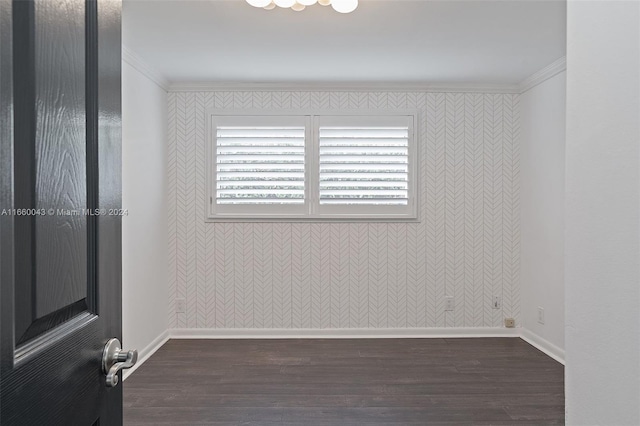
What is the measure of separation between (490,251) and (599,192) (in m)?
3.90

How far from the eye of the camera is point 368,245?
4633 mm

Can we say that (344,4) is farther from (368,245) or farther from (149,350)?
(149,350)

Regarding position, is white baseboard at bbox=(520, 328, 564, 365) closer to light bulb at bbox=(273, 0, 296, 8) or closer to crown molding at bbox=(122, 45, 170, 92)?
light bulb at bbox=(273, 0, 296, 8)

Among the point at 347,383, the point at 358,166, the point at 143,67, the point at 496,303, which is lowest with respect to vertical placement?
the point at 347,383

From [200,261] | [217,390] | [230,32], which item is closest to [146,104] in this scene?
[230,32]

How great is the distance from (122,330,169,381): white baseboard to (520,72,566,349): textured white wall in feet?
11.2

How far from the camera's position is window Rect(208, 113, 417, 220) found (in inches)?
180

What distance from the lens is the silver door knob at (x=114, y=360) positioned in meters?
1.00

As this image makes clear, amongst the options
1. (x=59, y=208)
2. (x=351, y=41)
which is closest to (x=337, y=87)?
(x=351, y=41)

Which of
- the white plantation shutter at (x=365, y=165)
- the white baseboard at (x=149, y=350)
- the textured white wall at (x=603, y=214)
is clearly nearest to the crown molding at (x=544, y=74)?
the white plantation shutter at (x=365, y=165)

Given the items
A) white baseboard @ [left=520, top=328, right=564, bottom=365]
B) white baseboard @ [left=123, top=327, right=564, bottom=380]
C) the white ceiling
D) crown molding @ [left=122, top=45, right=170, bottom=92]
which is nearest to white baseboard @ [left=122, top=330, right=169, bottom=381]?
white baseboard @ [left=123, top=327, right=564, bottom=380]

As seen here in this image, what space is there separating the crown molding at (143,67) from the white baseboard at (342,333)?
2363 mm

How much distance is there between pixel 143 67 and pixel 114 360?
132 inches

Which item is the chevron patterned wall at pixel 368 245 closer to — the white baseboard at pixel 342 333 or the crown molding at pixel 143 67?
the white baseboard at pixel 342 333
